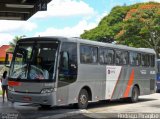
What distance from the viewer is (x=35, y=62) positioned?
16859 millimetres

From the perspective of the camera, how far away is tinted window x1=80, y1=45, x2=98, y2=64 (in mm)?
18203

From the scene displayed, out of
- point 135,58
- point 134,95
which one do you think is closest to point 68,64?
point 135,58

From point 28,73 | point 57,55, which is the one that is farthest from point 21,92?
point 57,55

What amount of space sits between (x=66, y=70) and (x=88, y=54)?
76.4 inches

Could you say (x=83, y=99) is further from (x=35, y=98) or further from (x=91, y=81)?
(x=35, y=98)

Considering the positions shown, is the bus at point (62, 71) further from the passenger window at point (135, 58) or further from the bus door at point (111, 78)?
the passenger window at point (135, 58)

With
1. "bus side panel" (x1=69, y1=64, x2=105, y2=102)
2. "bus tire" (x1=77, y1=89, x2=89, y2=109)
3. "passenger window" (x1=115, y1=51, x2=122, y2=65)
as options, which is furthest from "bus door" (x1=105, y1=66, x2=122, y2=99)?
"bus tire" (x1=77, y1=89, x2=89, y2=109)

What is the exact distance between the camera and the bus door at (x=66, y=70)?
16.7 metres

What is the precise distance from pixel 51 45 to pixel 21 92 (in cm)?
209

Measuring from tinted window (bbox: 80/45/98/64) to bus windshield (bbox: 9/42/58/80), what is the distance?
162cm

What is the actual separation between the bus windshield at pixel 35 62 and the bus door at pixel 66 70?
0.37 m

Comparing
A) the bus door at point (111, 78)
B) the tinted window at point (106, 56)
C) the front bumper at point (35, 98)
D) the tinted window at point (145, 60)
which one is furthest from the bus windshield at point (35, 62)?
the tinted window at point (145, 60)

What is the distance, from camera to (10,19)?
29.8 m

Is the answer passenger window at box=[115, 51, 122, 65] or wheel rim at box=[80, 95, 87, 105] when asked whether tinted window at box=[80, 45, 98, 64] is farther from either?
passenger window at box=[115, 51, 122, 65]
